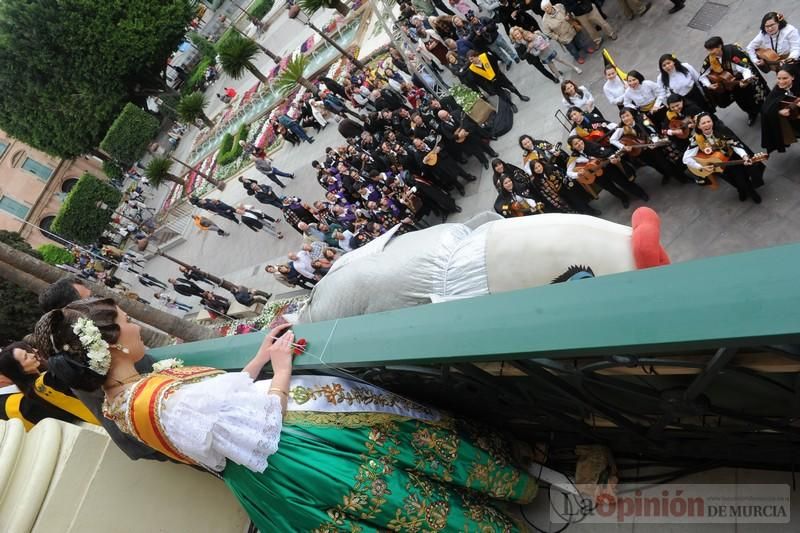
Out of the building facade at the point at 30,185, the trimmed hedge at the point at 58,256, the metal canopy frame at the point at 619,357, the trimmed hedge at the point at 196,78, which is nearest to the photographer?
the metal canopy frame at the point at 619,357

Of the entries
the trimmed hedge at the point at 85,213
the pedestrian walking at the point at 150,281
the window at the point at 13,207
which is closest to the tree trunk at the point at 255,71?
the pedestrian walking at the point at 150,281

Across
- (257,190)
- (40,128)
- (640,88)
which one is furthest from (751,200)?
(40,128)

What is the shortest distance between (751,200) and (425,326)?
17.8 feet

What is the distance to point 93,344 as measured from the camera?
11.9 ft

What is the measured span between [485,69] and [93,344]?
8791 millimetres

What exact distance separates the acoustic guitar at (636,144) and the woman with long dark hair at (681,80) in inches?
25.6

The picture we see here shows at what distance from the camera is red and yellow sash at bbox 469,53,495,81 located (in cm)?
1062

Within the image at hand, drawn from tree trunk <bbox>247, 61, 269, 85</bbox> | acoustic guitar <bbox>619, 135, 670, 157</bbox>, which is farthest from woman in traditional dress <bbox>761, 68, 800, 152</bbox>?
tree trunk <bbox>247, 61, 269, 85</bbox>

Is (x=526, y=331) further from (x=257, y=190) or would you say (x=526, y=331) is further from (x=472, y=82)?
(x=257, y=190)

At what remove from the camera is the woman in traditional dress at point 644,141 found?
7.40 metres

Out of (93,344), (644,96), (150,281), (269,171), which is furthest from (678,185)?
(150,281)

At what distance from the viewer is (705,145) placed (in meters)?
6.61

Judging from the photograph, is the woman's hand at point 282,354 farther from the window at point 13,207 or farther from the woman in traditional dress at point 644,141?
the window at point 13,207

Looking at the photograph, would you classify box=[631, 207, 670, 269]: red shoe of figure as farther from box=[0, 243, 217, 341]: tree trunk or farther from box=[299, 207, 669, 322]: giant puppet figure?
box=[0, 243, 217, 341]: tree trunk
